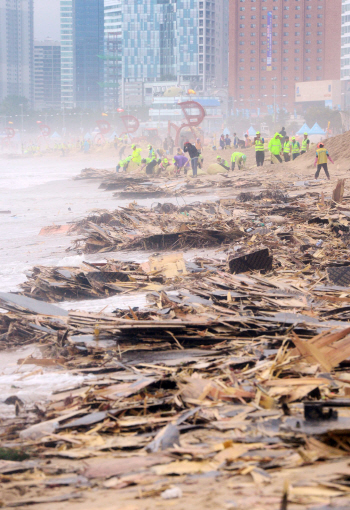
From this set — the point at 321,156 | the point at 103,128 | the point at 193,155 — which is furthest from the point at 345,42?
the point at 321,156

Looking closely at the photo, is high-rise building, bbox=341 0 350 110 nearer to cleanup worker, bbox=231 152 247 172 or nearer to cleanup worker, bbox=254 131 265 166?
cleanup worker, bbox=231 152 247 172

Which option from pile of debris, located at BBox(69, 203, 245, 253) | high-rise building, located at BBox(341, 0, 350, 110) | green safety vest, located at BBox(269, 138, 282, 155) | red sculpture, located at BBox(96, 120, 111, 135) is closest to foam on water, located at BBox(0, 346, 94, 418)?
pile of debris, located at BBox(69, 203, 245, 253)

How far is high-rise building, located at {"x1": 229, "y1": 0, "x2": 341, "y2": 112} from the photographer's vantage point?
5822 inches

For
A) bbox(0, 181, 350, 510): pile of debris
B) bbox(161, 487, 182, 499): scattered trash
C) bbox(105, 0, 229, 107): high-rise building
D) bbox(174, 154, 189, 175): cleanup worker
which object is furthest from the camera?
bbox(105, 0, 229, 107): high-rise building

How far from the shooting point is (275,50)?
149625 mm

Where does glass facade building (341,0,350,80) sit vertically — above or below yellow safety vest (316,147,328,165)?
above

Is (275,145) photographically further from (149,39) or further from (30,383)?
(149,39)

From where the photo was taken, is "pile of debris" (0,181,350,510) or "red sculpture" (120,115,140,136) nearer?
"pile of debris" (0,181,350,510)

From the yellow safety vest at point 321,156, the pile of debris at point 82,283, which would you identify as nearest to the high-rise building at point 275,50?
the yellow safety vest at point 321,156

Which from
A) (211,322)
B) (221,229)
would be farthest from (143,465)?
(221,229)

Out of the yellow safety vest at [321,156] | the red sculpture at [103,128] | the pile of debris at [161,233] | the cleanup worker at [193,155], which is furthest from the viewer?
the red sculpture at [103,128]

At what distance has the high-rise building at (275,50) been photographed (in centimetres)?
14788

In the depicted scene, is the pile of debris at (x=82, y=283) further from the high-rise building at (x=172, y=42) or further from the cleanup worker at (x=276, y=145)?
the high-rise building at (x=172, y=42)

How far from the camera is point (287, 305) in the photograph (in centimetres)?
568
